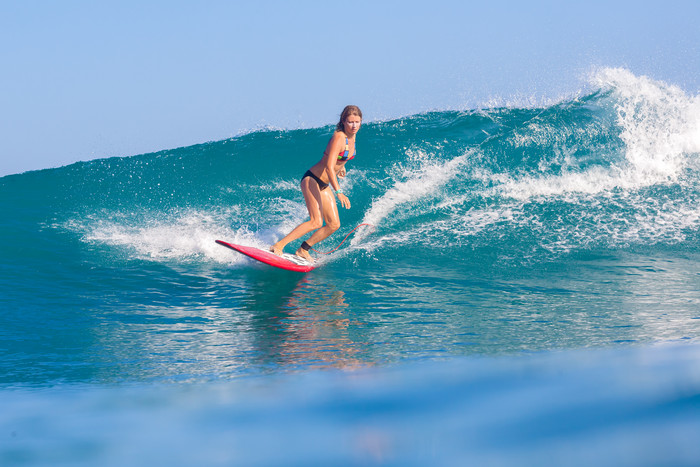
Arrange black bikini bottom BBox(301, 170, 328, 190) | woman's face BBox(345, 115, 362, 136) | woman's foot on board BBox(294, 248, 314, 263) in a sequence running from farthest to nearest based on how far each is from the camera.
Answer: woman's foot on board BBox(294, 248, 314, 263)
black bikini bottom BBox(301, 170, 328, 190)
woman's face BBox(345, 115, 362, 136)

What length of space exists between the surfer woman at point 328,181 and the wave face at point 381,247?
17.4 inches

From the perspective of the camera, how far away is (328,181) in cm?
678

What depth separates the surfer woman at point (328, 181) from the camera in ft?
21.1

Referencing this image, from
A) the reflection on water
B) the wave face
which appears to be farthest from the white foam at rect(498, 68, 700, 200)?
the reflection on water

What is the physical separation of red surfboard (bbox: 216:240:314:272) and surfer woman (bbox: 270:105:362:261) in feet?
0.40

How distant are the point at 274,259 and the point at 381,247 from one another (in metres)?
1.50

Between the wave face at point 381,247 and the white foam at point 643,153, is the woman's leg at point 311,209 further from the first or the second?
the white foam at point 643,153

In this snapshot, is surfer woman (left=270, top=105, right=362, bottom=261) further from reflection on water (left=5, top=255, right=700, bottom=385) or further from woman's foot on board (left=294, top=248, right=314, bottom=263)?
reflection on water (left=5, top=255, right=700, bottom=385)

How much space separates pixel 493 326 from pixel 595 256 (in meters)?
2.80

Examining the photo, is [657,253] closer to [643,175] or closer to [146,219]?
[643,175]

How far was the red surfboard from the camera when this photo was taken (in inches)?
263

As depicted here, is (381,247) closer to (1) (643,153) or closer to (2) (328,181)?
(2) (328,181)

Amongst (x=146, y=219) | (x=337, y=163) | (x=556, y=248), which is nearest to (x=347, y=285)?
(x=337, y=163)

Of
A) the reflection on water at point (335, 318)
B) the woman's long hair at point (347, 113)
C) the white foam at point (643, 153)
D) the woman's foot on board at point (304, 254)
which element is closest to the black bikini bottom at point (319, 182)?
the woman's long hair at point (347, 113)
